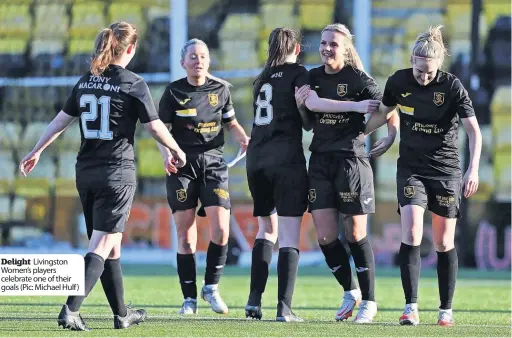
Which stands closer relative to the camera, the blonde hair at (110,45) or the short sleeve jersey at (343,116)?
the blonde hair at (110,45)

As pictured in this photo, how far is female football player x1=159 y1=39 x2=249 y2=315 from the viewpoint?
30.2ft

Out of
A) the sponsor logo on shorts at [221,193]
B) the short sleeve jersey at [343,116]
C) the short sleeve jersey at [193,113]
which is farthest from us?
the sponsor logo on shorts at [221,193]

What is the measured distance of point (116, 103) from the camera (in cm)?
769

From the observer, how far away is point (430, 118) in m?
8.30

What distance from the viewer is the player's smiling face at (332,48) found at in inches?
328

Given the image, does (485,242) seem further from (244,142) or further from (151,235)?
(244,142)

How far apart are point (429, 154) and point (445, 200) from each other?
33 centimetres

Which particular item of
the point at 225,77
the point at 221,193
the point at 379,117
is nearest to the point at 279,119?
the point at 379,117

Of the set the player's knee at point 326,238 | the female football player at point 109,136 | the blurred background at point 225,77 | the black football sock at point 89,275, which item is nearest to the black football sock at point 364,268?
the player's knee at point 326,238

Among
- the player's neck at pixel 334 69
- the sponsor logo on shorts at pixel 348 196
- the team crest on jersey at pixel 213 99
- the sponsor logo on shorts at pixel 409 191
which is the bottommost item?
the sponsor logo on shorts at pixel 348 196

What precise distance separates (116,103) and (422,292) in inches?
210

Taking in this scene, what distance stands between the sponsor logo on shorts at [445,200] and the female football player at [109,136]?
6.00 feet

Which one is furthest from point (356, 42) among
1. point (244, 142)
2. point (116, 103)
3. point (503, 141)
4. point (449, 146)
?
point (116, 103)

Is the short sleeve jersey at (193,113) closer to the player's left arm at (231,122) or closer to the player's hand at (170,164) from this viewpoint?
the player's left arm at (231,122)
